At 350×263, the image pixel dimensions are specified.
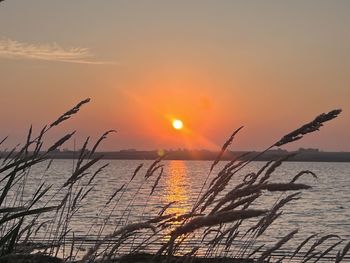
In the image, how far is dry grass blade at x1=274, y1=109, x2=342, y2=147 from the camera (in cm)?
371

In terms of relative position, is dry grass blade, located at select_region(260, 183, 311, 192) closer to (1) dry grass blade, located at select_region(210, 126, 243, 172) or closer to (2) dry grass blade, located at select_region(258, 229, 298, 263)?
(2) dry grass blade, located at select_region(258, 229, 298, 263)

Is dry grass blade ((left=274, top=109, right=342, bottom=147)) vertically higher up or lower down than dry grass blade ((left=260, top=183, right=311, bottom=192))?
higher up

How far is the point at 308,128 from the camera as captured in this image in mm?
3750

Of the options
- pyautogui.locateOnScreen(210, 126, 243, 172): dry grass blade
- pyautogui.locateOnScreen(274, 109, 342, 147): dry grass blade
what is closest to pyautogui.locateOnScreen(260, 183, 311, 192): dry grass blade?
pyautogui.locateOnScreen(274, 109, 342, 147): dry grass blade

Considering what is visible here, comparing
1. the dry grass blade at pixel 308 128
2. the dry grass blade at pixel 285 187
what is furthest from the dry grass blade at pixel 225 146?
the dry grass blade at pixel 285 187

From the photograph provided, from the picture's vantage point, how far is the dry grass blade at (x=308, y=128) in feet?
12.2

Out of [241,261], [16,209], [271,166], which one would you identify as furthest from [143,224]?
[241,261]

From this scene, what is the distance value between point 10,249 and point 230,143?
190 centimetres

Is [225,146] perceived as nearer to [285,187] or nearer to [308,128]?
[308,128]

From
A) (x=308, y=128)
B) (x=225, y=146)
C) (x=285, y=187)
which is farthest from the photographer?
(x=225, y=146)

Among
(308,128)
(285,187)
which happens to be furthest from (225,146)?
(285,187)

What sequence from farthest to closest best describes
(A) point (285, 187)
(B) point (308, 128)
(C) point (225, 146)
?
(C) point (225, 146)
(B) point (308, 128)
(A) point (285, 187)

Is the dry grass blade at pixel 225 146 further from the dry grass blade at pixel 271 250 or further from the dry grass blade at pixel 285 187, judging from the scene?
the dry grass blade at pixel 285 187

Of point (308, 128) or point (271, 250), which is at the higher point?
point (308, 128)
